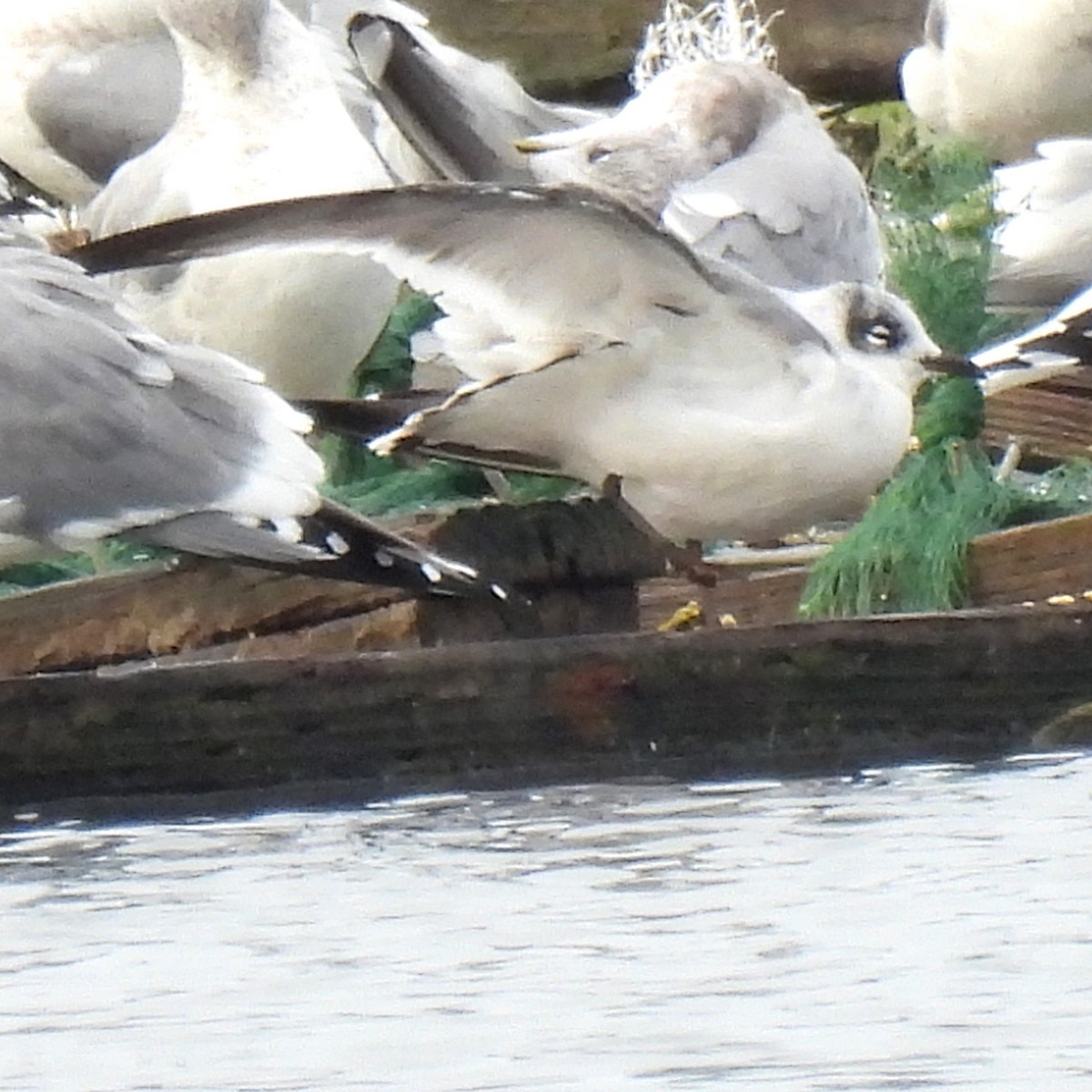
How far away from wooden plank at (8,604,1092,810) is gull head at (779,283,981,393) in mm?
1003

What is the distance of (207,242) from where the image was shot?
512 cm

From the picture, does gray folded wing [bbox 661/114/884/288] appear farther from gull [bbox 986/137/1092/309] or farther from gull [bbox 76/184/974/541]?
gull [bbox 76/184/974/541]

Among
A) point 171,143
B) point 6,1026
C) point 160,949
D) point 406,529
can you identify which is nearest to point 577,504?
point 406,529

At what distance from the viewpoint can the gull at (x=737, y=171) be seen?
670 centimetres

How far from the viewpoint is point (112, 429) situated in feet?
17.9

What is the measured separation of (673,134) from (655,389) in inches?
61.4

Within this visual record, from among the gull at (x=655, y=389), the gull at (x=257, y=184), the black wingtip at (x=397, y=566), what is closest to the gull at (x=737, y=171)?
the gull at (x=257, y=184)

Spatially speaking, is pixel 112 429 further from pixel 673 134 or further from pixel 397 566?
pixel 673 134

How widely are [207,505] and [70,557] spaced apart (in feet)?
3.05

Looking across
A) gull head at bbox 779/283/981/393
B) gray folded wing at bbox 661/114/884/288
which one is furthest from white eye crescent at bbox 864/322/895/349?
gray folded wing at bbox 661/114/884/288

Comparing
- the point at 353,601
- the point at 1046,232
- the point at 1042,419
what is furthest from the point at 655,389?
the point at 1046,232

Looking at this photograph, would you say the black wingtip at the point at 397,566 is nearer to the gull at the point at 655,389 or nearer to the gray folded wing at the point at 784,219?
the gull at the point at 655,389

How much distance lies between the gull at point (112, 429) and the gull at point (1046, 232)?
173 cm

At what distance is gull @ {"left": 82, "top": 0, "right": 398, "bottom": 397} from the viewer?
6.71 metres
